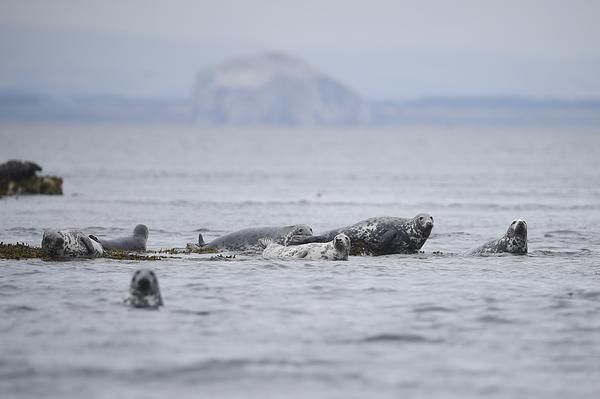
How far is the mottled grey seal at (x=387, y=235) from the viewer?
64.4ft

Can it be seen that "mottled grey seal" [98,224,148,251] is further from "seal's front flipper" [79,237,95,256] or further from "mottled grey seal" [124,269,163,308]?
"mottled grey seal" [124,269,163,308]

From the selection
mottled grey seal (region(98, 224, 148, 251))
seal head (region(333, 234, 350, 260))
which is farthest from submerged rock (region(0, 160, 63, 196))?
seal head (region(333, 234, 350, 260))

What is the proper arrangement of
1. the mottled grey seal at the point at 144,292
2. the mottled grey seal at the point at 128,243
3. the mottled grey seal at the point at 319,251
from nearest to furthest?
the mottled grey seal at the point at 144,292 → the mottled grey seal at the point at 319,251 → the mottled grey seal at the point at 128,243

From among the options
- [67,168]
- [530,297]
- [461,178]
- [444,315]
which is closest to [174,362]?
[444,315]

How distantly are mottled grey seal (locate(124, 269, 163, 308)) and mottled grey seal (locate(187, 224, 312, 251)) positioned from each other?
6.42 meters

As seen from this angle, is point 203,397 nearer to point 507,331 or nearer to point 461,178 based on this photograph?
point 507,331

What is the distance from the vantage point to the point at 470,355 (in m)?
10.9

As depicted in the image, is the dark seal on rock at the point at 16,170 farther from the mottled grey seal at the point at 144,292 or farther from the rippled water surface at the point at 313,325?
the mottled grey seal at the point at 144,292

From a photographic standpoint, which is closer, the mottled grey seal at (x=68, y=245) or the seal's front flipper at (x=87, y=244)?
the mottled grey seal at (x=68, y=245)

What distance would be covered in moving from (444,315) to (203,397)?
457cm

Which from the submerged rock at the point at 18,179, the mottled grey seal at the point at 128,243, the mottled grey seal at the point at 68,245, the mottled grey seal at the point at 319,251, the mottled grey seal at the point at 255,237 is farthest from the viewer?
the submerged rock at the point at 18,179

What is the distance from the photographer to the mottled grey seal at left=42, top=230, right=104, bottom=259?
17.6m

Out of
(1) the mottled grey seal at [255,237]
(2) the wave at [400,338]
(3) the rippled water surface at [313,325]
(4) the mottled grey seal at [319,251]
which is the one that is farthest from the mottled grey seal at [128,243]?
(2) the wave at [400,338]

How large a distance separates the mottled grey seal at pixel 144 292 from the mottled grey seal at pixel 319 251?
17.7ft
